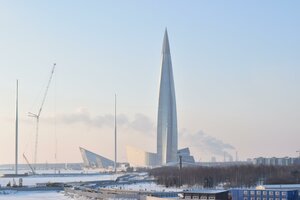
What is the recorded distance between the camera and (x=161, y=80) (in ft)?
632

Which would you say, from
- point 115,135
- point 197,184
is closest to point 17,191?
point 197,184

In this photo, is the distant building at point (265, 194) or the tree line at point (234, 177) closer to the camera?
the distant building at point (265, 194)

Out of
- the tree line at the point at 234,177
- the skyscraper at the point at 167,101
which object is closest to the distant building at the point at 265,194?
the tree line at the point at 234,177

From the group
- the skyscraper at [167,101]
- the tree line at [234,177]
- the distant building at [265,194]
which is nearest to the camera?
the distant building at [265,194]

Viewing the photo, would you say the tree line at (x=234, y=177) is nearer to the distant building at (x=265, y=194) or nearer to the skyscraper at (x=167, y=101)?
the distant building at (x=265, y=194)

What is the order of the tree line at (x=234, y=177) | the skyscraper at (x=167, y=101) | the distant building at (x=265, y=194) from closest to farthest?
the distant building at (x=265, y=194), the tree line at (x=234, y=177), the skyscraper at (x=167, y=101)

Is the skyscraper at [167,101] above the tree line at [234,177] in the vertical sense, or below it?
above

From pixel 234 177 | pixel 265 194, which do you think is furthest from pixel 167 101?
pixel 265 194

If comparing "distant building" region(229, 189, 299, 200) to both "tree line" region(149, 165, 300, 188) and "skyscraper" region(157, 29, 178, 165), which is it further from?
"skyscraper" region(157, 29, 178, 165)

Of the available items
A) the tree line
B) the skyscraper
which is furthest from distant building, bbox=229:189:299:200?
the skyscraper

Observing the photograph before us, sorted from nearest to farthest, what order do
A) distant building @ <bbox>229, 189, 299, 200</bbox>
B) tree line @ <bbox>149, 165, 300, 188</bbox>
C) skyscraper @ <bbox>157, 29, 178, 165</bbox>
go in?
1. distant building @ <bbox>229, 189, 299, 200</bbox>
2. tree line @ <bbox>149, 165, 300, 188</bbox>
3. skyscraper @ <bbox>157, 29, 178, 165</bbox>

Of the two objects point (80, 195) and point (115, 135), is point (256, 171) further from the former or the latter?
point (115, 135)

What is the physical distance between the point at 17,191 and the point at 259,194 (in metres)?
45.6

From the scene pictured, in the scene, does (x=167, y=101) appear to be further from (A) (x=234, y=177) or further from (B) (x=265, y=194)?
(B) (x=265, y=194)
